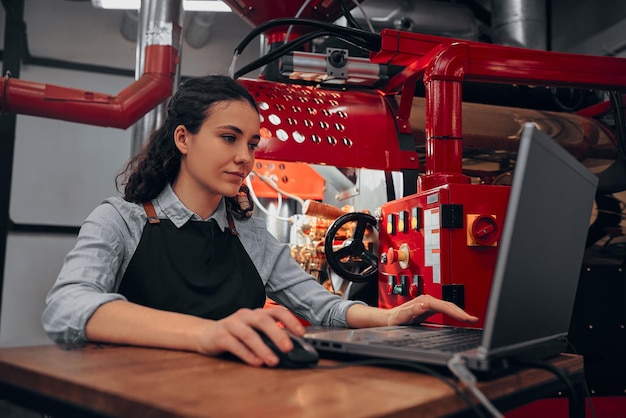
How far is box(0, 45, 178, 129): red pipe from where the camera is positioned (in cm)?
266

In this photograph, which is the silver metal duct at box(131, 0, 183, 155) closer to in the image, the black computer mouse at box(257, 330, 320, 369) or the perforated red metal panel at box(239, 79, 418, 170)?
the perforated red metal panel at box(239, 79, 418, 170)

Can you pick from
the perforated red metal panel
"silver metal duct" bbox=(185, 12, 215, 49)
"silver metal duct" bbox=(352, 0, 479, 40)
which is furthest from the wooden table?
"silver metal duct" bbox=(185, 12, 215, 49)

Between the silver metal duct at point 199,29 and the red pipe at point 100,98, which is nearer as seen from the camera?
the red pipe at point 100,98

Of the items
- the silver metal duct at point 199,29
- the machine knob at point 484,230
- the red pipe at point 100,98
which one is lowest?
the machine knob at point 484,230

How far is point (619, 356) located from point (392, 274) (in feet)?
2.83

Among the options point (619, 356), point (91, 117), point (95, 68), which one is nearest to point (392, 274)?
point (619, 356)

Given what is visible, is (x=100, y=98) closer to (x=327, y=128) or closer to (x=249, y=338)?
(x=327, y=128)

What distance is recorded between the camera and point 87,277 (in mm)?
981

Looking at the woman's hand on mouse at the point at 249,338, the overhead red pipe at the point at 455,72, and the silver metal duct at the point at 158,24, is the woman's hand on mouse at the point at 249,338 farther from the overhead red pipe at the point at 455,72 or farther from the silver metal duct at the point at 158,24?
the silver metal duct at the point at 158,24

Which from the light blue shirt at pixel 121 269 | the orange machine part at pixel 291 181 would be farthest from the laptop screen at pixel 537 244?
the orange machine part at pixel 291 181

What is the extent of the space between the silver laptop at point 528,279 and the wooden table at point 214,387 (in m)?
0.03

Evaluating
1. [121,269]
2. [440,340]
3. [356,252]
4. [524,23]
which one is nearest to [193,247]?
[121,269]

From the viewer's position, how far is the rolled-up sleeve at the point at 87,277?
871mm

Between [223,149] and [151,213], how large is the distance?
21 cm
